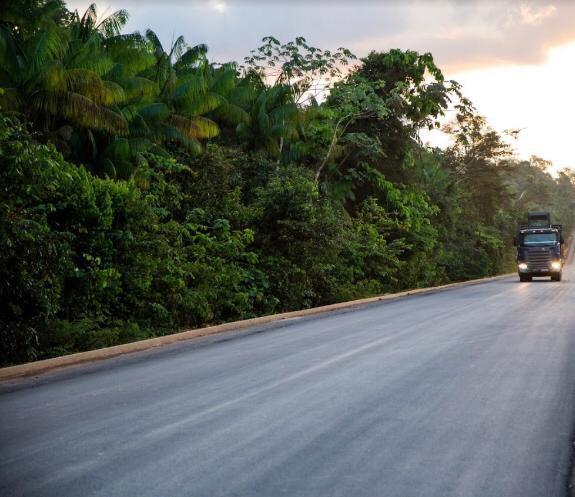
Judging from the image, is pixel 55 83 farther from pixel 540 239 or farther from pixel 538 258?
pixel 540 239

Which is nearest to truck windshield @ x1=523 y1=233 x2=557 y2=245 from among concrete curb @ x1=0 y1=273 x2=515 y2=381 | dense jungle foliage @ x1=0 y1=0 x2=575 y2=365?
dense jungle foliage @ x1=0 y1=0 x2=575 y2=365

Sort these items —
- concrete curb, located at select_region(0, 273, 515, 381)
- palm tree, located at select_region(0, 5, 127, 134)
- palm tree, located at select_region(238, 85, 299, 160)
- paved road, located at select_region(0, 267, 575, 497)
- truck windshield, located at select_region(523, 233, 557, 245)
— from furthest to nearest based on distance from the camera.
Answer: truck windshield, located at select_region(523, 233, 557, 245)
palm tree, located at select_region(238, 85, 299, 160)
palm tree, located at select_region(0, 5, 127, 134)
concrete curb, located at select_region(0, 273, 515, 381)
paved road, located at select_region(0, 267, 575, 497)

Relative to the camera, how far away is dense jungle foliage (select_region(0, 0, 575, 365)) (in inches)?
497

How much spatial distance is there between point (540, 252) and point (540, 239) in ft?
3.57

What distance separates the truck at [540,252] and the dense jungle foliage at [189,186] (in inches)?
184

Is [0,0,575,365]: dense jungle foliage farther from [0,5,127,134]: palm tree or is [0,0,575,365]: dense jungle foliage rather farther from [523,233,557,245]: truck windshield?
[523,233,557,245]: truck windshield

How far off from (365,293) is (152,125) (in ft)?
32.7

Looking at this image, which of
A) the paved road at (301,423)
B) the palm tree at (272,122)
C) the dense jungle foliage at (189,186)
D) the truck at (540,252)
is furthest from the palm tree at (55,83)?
the truck at (540,252)

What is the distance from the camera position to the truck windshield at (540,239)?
40.0 metres

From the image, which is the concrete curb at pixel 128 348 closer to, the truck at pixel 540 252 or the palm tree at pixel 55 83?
the palm tree at pixel 55 83

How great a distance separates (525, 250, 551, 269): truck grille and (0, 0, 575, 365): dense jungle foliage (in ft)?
17.0

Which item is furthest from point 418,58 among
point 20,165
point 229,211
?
point 20,165

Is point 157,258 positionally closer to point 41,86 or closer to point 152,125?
point 41,86

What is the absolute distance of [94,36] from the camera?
1053 inches
